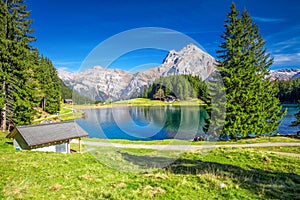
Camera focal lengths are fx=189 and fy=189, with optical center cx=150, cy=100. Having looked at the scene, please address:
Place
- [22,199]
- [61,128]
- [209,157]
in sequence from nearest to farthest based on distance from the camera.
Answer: [22,199], [209,157], [61,128]

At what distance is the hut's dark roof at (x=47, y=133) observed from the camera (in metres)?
16.4

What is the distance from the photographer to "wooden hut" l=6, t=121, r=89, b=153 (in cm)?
1628

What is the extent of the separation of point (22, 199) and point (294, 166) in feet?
43.7

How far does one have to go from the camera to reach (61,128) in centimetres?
1933

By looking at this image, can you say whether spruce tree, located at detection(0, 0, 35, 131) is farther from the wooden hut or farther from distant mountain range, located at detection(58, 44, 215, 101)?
distant mountain range, located at detection(58, 44, 215, 101)

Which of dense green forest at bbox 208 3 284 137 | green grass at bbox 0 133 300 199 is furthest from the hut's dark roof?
dense green forest at bbox 208 3 284 137

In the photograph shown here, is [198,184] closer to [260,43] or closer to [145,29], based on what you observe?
[145,29]

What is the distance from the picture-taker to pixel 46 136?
1738cm

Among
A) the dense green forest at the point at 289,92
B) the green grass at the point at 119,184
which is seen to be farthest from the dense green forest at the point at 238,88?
the dense green forest at the point at 289,92

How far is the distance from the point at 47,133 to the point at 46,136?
49 centimetres

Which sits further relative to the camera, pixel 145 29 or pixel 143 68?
pixel 143 68

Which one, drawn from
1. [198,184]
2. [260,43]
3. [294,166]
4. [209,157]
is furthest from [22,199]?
[260,43]

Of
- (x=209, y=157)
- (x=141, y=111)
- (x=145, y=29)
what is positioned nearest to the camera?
(x=145, y=29)

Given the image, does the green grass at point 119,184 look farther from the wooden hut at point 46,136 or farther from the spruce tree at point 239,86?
the spruce tree at point 239,86
